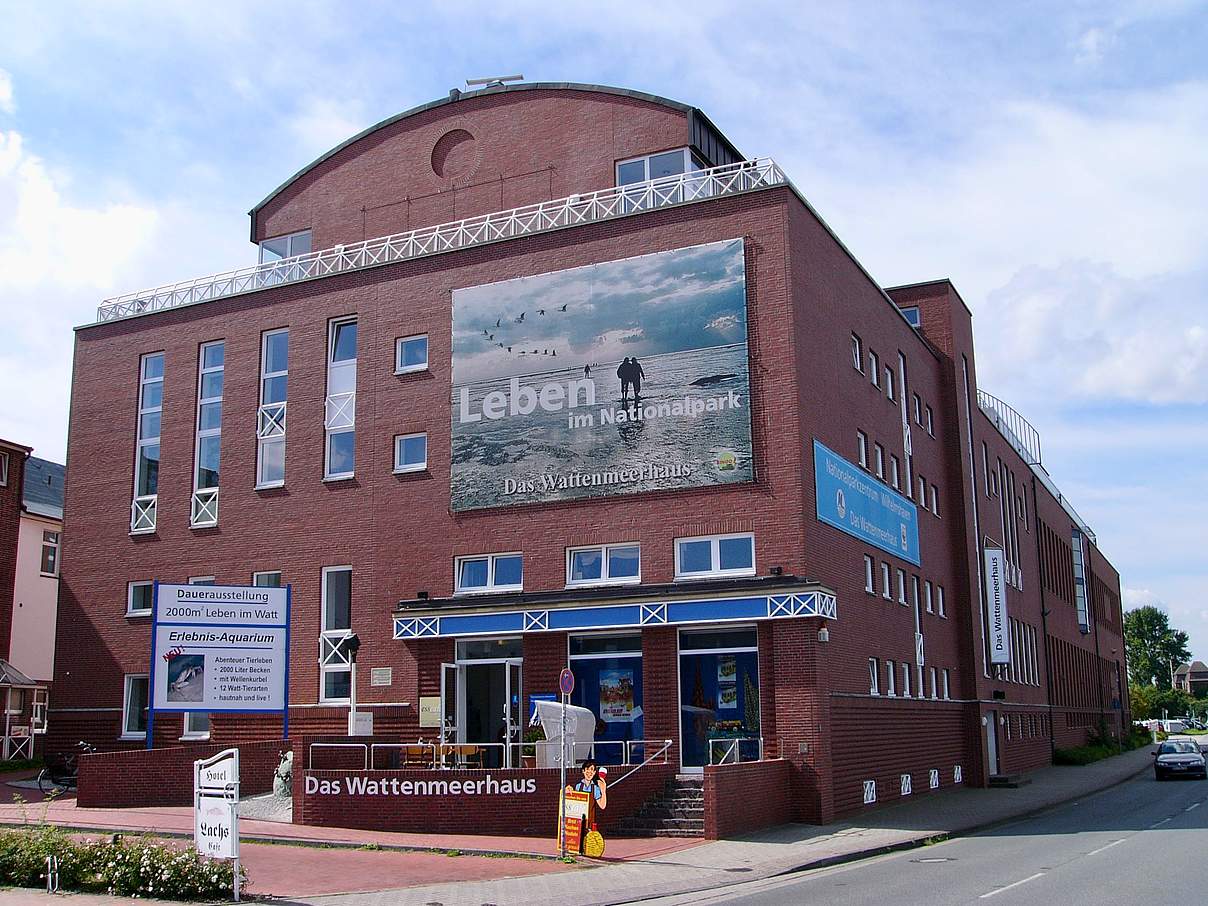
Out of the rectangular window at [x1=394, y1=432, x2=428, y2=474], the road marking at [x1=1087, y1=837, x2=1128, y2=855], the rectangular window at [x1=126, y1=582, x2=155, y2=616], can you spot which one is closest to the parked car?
the road marking at [x1=1087, y1=837, x2=1128, y2=855]

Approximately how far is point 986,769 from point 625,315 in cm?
1957

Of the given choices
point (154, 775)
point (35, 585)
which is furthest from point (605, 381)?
point (35, 585)

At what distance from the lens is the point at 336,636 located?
30.0m

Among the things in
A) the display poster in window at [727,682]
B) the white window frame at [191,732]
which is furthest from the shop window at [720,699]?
the white window frame at [191,732]

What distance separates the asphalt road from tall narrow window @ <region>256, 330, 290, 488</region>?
1899 centimetres

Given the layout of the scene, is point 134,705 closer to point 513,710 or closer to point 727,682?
point 513,710

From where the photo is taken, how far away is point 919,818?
26.2 m

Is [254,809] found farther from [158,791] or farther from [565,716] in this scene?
[565,716]

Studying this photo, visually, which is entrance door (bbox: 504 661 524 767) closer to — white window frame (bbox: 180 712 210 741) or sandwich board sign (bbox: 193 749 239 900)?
Result: white window frame (bbox: 180 712 210 741)

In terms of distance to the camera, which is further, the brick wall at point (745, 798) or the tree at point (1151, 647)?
the tree at point (1151, 647)

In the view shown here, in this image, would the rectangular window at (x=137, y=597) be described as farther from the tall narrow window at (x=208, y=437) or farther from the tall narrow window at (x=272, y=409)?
the tall narrow window at (x=272, y=409)

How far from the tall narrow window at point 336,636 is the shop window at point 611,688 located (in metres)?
6.18

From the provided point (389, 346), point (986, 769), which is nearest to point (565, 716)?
point (389, 346)

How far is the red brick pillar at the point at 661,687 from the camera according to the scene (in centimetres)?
2506
